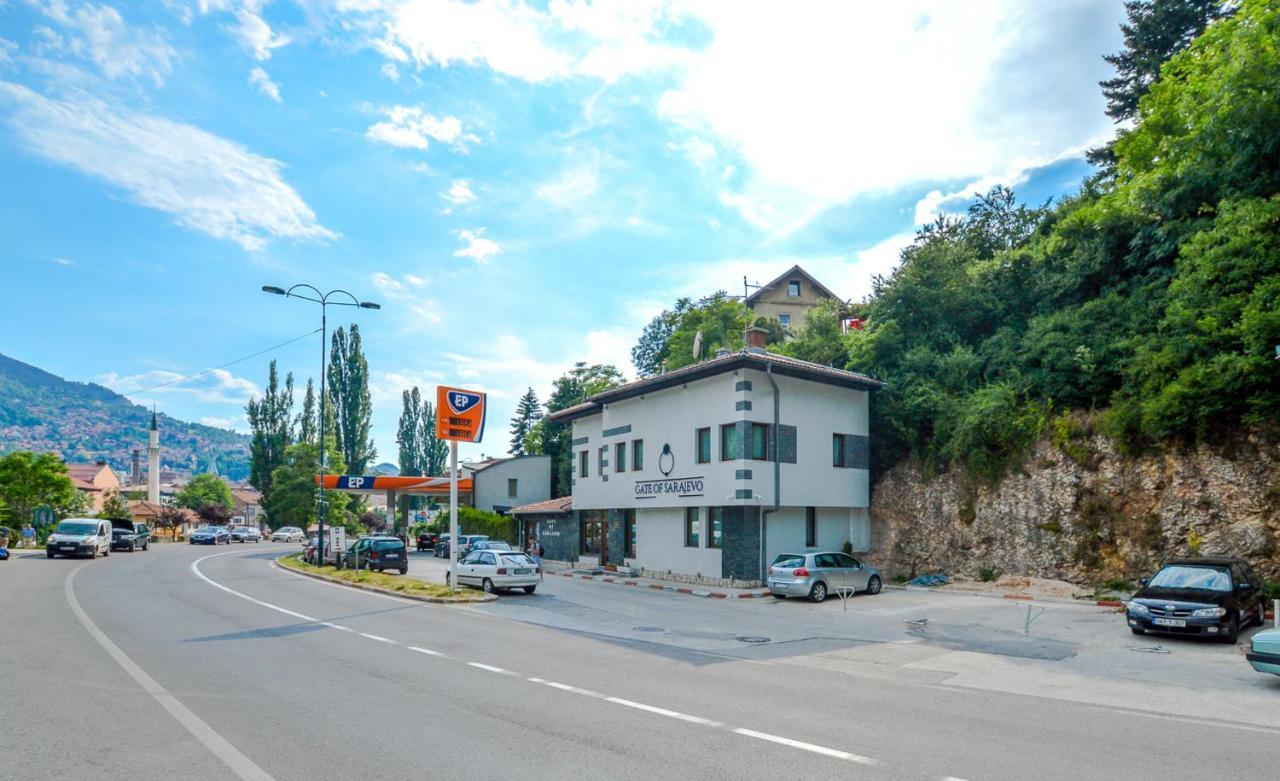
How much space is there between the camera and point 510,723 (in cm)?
792

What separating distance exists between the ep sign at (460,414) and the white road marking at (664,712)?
46.5 ft

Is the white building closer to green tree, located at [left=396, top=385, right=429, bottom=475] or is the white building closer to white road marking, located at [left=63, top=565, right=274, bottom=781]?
white road marking, located at [left=63, top=565, right=274, bottom=781]

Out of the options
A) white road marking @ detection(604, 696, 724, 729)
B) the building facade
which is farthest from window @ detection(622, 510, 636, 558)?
white road marking @ detection(604, 696, 724, 729)

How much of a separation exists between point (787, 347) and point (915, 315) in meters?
6.20

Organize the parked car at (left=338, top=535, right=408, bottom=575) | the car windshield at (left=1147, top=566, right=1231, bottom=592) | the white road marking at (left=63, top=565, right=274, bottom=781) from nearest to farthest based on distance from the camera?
the white road marking at (left=63, top=565, right=274, bottom=781) → the car windshield at (left=1147, top=566, right=1231, bottom=592) → the parked car at (left=338, top=535, right=408, bottom=575)

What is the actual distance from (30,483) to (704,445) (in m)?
45.4

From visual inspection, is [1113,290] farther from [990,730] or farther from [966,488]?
[990,730]

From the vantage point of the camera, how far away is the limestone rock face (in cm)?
1959

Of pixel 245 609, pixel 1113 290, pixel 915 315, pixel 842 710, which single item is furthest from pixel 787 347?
pixel 842 710

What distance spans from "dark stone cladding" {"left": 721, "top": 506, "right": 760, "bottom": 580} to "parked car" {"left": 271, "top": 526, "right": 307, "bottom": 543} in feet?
190

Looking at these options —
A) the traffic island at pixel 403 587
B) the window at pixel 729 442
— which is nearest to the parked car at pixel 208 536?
the traffic island at pixel 403 587

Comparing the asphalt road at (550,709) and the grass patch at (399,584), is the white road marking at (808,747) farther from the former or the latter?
the grass patch at (399,584)

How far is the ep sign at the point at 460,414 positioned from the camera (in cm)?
2245

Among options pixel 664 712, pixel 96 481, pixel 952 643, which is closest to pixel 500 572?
pixel 952 643
